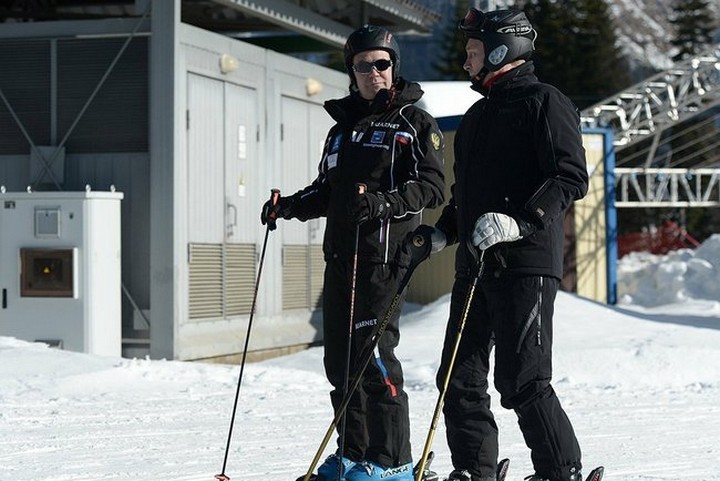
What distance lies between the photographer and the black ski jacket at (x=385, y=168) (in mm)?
5824

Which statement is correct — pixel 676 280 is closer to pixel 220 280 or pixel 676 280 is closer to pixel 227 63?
pixel 220 280

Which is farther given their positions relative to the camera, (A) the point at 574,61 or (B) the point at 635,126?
(A) the point at 574,61

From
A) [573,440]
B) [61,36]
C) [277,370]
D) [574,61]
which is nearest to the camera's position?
[573,440]

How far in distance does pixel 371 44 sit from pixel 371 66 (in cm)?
9

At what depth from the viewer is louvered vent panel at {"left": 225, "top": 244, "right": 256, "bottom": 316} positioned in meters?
12.7

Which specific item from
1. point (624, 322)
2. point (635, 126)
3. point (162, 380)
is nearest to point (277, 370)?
point (162, 380)

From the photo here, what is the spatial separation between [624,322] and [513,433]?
20.4 feet

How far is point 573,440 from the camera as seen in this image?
5.32 meters

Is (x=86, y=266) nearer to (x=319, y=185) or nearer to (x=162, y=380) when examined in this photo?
(x=162, y=380)

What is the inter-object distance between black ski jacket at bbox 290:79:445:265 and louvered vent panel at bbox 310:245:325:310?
27.8ft

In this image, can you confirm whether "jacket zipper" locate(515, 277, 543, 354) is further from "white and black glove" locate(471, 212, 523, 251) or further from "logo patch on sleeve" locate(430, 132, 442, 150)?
"logo patch on sleeve" locate(430, 132, 442, 150)

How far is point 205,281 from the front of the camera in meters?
12.3

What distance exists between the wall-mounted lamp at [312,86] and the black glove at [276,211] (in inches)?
317

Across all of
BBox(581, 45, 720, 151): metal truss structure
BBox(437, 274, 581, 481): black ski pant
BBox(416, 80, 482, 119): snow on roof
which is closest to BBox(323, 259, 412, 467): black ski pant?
BBox(437, 274, 581, 481): black ski pant
